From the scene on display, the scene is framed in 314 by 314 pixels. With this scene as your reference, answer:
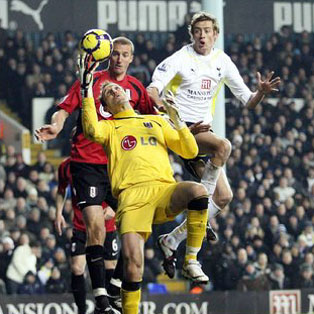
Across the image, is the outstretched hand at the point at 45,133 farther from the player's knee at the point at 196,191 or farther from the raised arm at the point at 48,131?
the player's knee at the point at 196,191

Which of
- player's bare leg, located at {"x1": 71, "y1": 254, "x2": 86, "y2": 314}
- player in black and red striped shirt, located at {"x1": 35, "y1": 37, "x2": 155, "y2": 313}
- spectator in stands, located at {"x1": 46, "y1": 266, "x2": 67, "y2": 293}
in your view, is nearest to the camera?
player in black and red striped shirt, located at {"x1": 35, "y1": 37, "x2": 155, "y2": 313}

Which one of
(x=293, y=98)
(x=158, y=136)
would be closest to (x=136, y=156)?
(x=158, y=136)

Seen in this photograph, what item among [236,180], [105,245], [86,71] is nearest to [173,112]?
[86,71]

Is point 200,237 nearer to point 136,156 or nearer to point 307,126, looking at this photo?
point 136,156

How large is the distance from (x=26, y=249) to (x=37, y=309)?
10.3 feet

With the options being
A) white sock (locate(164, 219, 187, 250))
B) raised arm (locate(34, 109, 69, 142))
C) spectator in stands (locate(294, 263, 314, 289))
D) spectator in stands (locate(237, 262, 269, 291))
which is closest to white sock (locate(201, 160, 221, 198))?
white sock (locate(164, 219, 187, 250))

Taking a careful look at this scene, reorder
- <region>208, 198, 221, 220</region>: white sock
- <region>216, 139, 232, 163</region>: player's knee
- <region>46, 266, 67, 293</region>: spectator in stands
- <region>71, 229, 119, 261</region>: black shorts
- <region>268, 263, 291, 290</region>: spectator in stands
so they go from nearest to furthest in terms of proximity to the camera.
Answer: <region>216, 139, 232, 163</region>: player's knee → <region>208, 198, 221, 220</region>: white sock → <region>71, 229, 119, 261</region>: black shorts → <region>46, 266, 67, 293</region>: spectator in stands → <region>268, 263, 291, 290</region>: spectator in stands

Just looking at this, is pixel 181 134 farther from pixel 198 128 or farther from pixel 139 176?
pixel 139 176

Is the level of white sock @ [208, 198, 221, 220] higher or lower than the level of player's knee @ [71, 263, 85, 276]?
higher

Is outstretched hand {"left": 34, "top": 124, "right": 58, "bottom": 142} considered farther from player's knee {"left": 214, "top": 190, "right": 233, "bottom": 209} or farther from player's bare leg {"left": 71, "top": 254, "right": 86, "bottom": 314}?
player's bare leg {"left": 71, "top": 254, "right": 86, "bottom": 314}

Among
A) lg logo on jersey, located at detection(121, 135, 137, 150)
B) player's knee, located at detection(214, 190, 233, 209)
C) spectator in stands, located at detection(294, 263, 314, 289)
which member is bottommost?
spectator in stands, located at detection(294, 263, 314, 289)

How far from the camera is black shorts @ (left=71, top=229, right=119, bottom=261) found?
12.0 metres

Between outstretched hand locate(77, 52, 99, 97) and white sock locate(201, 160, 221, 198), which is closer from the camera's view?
outstretched hand locate(77, 52, 99, 97)

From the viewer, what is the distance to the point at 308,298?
16469mm
